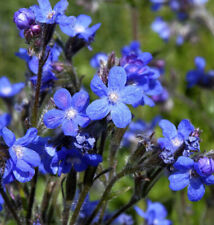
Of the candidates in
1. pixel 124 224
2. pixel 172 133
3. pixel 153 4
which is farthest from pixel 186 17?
pixel 172 133

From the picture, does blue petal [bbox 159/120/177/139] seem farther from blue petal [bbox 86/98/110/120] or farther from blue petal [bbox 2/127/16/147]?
blue petal [bbox 2/127/16/147]

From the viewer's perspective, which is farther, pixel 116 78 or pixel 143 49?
pixel 143 49

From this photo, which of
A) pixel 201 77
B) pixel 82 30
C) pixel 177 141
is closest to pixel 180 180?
pixel 177 141

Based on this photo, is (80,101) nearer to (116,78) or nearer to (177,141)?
(116,78)

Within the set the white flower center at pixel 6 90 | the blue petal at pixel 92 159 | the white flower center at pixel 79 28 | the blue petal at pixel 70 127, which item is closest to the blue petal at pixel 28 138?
the blue petal at pixel 70 127

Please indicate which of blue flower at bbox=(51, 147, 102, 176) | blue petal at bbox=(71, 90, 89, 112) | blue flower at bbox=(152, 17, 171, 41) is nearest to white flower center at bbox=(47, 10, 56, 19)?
blue petal at bbox=(71, 90, 89, 112)
